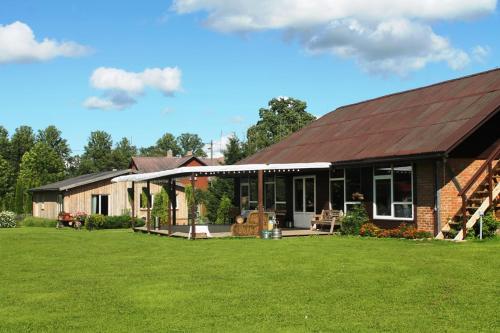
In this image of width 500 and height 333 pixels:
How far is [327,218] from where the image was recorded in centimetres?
2292

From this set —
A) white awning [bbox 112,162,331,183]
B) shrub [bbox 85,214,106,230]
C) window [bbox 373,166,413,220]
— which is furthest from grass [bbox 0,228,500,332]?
shrub [bbox 85,214,106,230]

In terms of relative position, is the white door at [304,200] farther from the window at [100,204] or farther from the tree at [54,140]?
the tree at [54,140]

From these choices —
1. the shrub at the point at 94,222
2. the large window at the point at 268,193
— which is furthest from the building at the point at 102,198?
the large window at the point at 268,193

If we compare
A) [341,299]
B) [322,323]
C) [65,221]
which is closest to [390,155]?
[341,299]

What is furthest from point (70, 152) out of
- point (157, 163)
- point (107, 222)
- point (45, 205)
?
point (107, 222)

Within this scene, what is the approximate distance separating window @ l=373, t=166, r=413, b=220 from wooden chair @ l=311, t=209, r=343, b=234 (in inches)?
67.1

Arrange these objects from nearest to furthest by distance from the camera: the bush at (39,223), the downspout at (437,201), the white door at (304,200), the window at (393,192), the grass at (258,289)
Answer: the grass at (258,289)
the downspout at (437,201)
the window at (393,192)
the white door at (304,200)
the bush at (39,223)

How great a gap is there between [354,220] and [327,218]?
2.03 m

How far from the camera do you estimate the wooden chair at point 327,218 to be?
2227cm

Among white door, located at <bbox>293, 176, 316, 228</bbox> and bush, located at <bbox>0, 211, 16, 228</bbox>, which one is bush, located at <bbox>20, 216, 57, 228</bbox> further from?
white door, located at <bbox>293, 176, 316, 228</bbox>

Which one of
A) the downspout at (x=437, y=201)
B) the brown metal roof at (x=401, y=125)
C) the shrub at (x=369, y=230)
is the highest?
the brown metal roof at (x=401, y=125)

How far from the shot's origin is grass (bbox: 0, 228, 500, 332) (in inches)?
302

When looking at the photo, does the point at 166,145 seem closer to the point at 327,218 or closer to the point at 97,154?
the point at 97,154

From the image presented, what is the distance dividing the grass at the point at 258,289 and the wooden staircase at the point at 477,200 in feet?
4.53
